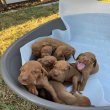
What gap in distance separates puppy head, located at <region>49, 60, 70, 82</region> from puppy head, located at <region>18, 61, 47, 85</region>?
2.9 inches

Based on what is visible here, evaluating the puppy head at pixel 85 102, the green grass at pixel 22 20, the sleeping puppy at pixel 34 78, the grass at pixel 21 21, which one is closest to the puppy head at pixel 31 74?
the sleeping puppy at pixel 34 78

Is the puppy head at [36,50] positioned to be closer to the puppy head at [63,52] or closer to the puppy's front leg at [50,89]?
the puppy head at [63,52]

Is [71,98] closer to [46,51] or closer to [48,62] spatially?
[48,62]

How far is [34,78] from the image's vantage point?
1724 mm

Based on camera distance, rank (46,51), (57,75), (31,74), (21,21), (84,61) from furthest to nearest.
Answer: (21,21) < (46,51) < (84,61) < (57,75) < (31,74)

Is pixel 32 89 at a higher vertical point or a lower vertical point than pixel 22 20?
higher

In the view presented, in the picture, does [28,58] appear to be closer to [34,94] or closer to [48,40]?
[48,40]

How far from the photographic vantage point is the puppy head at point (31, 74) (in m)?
1.71

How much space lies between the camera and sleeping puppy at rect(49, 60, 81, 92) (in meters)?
1.83

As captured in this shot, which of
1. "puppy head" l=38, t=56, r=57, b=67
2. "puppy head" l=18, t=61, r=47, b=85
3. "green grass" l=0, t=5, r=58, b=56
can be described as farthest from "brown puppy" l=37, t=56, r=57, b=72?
"green grass" l=0, t=5, r=58, b=56

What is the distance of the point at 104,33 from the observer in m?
2.51

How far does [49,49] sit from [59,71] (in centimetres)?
30

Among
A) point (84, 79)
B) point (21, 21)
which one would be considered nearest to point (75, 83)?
point (84, 79)

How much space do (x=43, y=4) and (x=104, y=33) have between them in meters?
1.63
